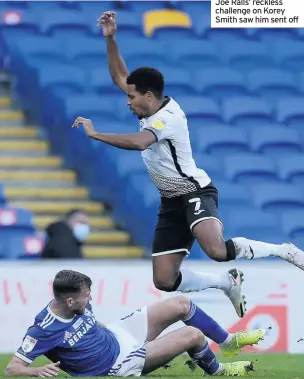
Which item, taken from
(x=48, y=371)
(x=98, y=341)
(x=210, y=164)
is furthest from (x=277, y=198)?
(x=48, y=371)

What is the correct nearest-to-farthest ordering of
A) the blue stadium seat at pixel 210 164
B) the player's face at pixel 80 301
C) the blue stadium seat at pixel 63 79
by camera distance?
the player's face at pixel 80 301
the blue stadium seat at pixel 210 164
the blue stadium seat at pixel 63 79

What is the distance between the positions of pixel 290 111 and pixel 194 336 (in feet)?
28.0

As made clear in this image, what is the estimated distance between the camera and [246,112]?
14961 mm

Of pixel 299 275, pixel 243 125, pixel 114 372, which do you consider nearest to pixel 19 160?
pixel 243 125

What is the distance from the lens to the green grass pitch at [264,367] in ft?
24.8

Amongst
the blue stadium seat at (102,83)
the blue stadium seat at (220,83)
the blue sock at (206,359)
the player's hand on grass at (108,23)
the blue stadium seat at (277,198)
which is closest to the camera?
the blue sock at (206,359)

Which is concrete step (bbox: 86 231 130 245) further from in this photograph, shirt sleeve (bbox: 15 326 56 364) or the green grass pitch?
shirt sleeve (bbox: 15 326 56 364)

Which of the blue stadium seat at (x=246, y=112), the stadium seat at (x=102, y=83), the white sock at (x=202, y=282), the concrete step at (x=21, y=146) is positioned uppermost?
the stadium seat at (x=102, y=83)

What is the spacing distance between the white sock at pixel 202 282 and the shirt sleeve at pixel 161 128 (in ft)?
3.55

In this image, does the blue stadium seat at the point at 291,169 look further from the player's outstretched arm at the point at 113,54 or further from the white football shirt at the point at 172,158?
the white football shirt at the point at 172,158

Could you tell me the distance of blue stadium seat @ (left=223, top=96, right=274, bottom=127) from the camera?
14.9 meters

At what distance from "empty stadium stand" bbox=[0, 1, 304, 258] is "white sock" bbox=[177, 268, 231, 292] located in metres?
3.74

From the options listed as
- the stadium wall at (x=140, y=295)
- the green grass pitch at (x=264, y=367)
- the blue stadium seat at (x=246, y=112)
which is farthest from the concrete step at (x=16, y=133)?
the green grass pitch at (x=264, y=367)

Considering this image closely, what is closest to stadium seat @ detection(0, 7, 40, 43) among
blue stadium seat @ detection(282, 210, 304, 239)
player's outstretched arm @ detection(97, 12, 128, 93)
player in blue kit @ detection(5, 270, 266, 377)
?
blue stadium seat @ detection(282, 210, 304, 239)
